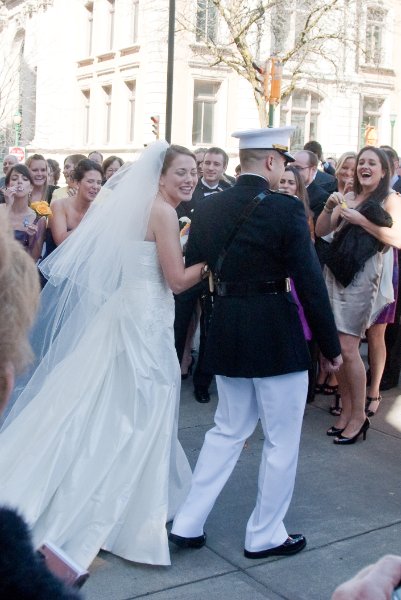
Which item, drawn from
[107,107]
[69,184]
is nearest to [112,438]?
[69,184]

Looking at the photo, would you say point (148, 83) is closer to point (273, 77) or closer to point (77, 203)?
point (273, 77)

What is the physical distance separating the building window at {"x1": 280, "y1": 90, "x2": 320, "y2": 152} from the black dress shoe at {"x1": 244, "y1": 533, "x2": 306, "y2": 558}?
29882mm

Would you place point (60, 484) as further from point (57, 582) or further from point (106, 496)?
point (57, 582)

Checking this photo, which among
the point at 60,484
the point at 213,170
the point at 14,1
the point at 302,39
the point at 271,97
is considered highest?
the point at 14,1

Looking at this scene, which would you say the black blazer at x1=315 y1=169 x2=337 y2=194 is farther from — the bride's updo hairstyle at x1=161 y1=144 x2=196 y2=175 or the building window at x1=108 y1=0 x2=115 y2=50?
the building window at x1=108 y1=0 x2=115 y2=50

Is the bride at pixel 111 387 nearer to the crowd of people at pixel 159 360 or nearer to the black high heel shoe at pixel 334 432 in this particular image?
the crowd of people at pixel 159 360

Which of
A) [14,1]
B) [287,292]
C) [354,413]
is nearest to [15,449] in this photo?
[287,292]

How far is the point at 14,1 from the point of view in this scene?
130 feet

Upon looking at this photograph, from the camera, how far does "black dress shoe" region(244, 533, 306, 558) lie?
4289 mm

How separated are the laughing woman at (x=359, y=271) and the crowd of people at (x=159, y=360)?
140 centimetres

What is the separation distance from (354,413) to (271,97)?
15842 mm

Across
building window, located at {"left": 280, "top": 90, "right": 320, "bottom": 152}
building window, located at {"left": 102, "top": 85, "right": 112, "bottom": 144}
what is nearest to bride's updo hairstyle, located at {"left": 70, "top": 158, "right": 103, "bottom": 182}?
building window, located at {"left": 280, "top": 90, "right": 320, "bottom": 152}

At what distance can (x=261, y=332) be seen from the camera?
4215mm

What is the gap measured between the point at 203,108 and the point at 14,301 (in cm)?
3080
